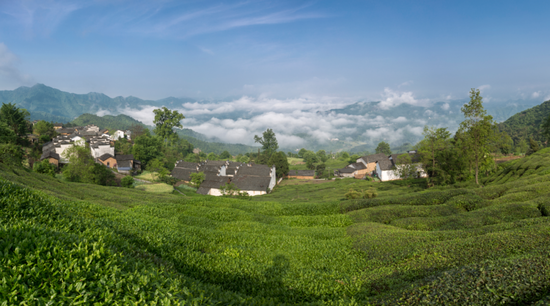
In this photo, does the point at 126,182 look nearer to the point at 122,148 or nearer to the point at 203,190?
the point at 203,190

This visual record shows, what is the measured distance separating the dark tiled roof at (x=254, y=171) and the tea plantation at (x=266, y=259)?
2241 inches

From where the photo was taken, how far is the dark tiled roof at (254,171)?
76250mm

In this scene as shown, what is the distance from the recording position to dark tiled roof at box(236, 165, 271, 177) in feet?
250

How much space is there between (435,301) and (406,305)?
2.34 ft

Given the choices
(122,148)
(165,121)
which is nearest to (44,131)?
(122,148)

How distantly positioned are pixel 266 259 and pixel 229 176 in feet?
209

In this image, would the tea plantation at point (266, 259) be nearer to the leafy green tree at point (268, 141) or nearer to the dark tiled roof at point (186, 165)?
the dark tiled roof at point (186, 165)

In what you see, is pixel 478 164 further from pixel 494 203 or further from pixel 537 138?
pixel 537 138

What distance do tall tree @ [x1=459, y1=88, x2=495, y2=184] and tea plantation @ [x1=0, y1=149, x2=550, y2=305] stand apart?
1188 centimetres

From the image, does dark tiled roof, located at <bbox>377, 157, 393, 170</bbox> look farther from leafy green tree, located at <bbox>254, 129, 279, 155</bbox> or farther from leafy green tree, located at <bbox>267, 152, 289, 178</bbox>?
leafy green tree, located at <bbox>254, 129, 279, 155</bbox>

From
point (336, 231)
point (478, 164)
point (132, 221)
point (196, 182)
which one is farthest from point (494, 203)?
point (196, 182)

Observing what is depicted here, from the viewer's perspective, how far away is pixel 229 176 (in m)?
73.3

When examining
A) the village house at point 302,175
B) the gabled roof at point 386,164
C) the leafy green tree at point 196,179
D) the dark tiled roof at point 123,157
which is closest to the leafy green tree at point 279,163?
the village house at point 302,175

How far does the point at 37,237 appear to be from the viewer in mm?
5699
